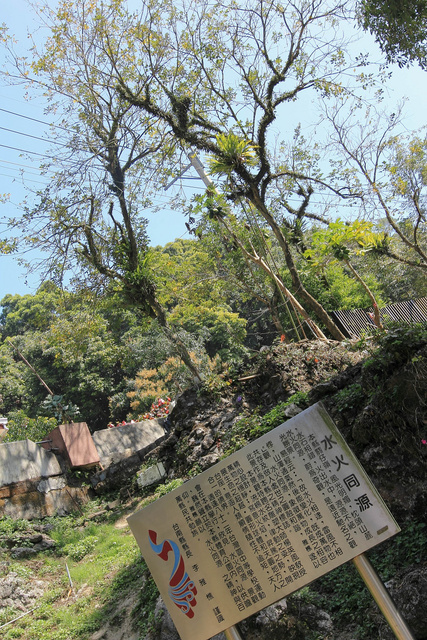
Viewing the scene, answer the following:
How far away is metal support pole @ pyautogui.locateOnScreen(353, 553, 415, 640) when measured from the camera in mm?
2571

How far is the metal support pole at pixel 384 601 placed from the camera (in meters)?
2.57

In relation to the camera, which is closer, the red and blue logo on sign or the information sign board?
the information sign board

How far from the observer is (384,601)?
8.61ft

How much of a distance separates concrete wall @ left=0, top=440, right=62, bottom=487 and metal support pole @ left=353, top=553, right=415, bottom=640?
22.8 ft

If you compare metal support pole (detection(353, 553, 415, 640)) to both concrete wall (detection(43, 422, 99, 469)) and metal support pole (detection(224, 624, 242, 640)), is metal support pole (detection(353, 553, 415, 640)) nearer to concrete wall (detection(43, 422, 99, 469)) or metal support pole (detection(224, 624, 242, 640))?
metal support pole (detection(224, 624, 242, 640))

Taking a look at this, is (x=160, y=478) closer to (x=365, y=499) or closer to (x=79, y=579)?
(x=79, y=579)

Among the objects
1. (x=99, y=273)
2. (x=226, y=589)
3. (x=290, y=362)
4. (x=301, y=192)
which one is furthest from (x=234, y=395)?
(x=301, y=192)

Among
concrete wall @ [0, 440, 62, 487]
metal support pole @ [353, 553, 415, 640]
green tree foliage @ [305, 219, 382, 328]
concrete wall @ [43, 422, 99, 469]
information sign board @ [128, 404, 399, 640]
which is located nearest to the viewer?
metal support pole @ [353, 553, 415, 640]

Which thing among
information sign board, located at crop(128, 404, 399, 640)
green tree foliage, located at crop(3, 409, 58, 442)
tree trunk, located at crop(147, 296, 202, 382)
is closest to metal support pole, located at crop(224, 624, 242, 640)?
information sign board, located at crop(128, 404, 399, 640)

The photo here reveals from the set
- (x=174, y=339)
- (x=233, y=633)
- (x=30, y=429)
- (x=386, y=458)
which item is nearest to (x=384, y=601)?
(x=233, y=633)

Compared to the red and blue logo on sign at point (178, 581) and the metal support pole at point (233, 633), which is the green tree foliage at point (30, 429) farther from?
the metal support pole at point (233, 633)

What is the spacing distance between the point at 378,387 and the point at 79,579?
15.4 ft

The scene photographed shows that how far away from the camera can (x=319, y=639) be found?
11.6 ft

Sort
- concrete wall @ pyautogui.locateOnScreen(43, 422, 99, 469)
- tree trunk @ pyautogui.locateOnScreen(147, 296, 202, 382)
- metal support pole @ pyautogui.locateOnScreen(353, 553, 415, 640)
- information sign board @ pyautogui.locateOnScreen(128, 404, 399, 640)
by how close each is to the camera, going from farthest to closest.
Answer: tree trunk @ pyautogui.locateOnScreen(147, 296, 202, 382) < concrete wall @ pyautogui.locateOnScreen(43, 422, 99, 469) < information sign board @ pyautogui.locateOnScreen(128, 404, 399, 640) < metal support pole @ pyautogui.locateOnScreen(353, 553, 415, 640)
